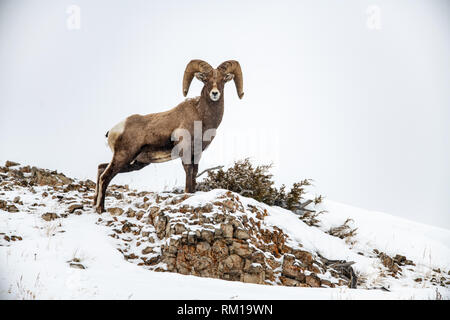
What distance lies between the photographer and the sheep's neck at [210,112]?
652cm

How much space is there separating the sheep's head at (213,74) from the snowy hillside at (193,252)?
202 centimetres

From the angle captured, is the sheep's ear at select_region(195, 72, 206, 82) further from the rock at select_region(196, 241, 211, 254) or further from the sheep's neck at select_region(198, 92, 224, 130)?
the rock at select_region(196, 241, 211, 254)

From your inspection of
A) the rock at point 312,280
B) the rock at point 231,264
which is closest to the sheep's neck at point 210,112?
the rock at point 231,264

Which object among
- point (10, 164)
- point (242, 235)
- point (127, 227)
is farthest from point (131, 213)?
point (10, 164)

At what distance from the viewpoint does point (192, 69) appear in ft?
22.3

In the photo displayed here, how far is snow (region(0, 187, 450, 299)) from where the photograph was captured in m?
3.39

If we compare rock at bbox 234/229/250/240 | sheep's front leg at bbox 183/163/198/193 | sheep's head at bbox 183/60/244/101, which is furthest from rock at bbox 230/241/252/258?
sheep's head at bbox 183/60/244/101

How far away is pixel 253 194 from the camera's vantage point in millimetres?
7652

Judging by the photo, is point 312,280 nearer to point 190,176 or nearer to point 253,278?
point 253,278

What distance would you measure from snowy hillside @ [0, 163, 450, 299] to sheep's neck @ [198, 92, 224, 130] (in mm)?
1311

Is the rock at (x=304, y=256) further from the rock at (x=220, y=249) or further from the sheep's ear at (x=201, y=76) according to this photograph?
the sheep's ear at (x=201, y=76)
